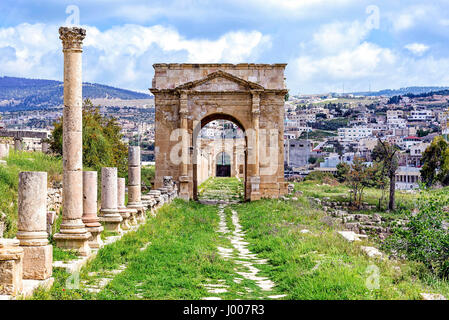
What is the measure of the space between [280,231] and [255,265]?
12.8 feet

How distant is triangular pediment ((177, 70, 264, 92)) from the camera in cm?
2667

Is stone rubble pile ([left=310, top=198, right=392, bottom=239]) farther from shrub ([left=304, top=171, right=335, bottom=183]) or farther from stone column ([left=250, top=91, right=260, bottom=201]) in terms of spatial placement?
shrub ([left=304, top=171, right=335, bottom=183])

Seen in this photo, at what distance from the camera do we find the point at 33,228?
8148 millimetres

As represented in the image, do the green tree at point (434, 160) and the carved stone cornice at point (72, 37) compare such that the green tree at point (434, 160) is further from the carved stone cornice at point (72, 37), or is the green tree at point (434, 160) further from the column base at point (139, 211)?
the carved stone cornice at point (72, 37)

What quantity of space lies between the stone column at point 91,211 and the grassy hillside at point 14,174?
1.51 metres

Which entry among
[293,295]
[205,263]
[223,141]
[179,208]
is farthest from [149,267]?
[223,141]

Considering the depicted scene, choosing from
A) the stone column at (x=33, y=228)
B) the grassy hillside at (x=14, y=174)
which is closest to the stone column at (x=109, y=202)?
the grassy hillside at (x=14, y=174)

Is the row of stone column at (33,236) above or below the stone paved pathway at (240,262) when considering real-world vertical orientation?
above

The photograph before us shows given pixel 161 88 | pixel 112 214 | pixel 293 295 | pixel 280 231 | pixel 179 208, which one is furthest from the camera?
pixel 161 88

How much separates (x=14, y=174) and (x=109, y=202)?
320 cm

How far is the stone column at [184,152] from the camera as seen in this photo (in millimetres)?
26750

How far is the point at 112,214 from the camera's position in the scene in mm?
13156
